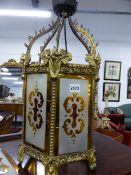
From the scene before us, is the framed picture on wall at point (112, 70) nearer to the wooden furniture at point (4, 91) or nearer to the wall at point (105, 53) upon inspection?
the wall at point (105, 53)

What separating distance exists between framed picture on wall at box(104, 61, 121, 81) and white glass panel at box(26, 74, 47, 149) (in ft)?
21.3

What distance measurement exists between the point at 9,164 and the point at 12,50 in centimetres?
649

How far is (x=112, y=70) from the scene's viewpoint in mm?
7023

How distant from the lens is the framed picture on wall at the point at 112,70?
23.0 feet

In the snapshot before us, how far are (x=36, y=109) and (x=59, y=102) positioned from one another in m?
0.07

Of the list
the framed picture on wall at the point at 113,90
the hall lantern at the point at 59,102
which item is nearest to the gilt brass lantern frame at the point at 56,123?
the hall lantern at the point at 59,102

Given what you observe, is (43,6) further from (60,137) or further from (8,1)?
(60,137)

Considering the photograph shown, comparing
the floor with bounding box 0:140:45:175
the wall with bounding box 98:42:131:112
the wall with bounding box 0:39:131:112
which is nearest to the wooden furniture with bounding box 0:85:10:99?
the wall with bounding box 0:39:131:112

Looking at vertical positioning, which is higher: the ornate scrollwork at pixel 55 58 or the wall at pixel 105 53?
the wall at pixel 105 53

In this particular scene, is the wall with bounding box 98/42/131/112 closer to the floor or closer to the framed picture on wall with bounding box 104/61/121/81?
the framed picture on wall with bounding box 104/61/121/81

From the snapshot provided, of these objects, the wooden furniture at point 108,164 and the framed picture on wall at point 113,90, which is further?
the framed picture on wall at point 113,90

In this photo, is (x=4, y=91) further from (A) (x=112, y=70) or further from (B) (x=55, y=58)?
(B) (x=55, y=58)

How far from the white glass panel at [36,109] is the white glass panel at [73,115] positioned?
0.05 meters

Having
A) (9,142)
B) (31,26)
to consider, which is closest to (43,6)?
(31,26)
